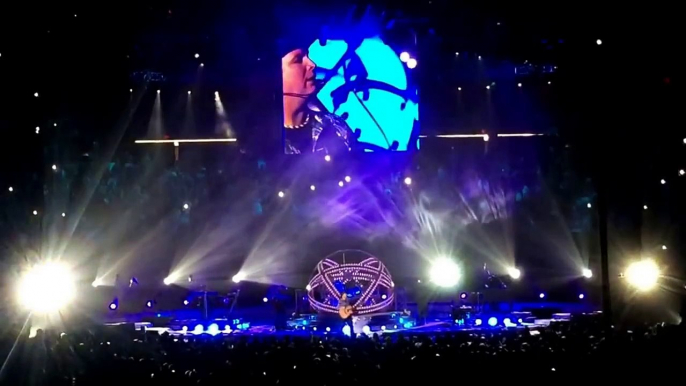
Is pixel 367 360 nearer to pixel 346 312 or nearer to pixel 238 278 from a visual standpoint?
pixel 346 312

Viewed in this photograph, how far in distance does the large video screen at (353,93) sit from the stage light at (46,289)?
16.1ft

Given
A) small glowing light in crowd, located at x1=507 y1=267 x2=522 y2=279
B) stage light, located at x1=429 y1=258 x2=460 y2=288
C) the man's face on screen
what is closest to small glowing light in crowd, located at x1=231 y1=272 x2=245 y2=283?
stage light, located at x1=429 y1=258 x2=460 y2=288

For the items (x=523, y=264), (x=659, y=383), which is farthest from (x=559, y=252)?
(x=659, y=383)

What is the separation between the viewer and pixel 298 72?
15.0m

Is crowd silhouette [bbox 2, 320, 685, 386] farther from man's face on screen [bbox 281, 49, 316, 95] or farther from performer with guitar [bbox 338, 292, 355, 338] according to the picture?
man's face on screen [bbox 281, 49, 316, 95]

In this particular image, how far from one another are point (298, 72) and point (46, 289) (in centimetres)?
606

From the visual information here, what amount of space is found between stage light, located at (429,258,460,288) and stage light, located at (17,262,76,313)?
687cm

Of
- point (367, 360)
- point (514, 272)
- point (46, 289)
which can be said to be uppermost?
point (514, 272)

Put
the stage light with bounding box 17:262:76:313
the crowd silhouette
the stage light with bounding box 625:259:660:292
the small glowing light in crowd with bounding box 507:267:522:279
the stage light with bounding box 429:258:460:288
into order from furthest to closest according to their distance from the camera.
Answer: the small glowing light in crowd with bounding box 507:267:522:279, the stage light with bounding box 429:258:460:288, the stage light with bounding box 625:259:660:292, the stage light with bounding box 17:262:76:313, the crowd silhouette

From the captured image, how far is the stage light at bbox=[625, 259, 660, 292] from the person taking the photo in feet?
42.9

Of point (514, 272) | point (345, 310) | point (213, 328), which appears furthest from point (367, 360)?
point (514, 272)

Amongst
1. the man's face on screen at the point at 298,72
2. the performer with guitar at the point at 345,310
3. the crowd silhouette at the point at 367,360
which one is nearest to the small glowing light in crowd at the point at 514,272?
the man's face on screen at the point at 298,72

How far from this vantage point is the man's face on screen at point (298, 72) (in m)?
15.0

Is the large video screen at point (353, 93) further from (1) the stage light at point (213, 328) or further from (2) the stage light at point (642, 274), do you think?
(2) the stage light at point (642, 274)
